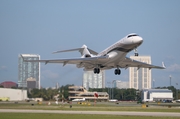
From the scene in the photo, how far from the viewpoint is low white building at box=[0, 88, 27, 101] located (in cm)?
12131

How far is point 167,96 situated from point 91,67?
4540 inches

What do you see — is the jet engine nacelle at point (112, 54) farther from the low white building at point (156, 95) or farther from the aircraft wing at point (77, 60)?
the low white building at point (156, 95)

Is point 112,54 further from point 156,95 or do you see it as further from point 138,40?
point 156,95

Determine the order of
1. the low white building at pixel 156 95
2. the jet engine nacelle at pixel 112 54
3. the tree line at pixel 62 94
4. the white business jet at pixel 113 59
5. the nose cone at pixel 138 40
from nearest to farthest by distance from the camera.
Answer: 1. the nose cone at pixel 138 40
2. the white business jet at pixel 113 59
3. the jet engine nacelle at pixel 112 54
4. the tree line at pixel 62 94
5. the low white building at pixel 156 95

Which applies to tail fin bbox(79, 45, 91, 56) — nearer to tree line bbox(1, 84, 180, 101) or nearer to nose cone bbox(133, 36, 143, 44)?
nose cone bbox(133, 36, 143, 44)

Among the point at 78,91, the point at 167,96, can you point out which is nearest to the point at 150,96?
the point at 167,96

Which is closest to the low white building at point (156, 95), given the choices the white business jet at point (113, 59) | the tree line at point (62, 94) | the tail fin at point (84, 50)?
the tree line at point (62, 94)

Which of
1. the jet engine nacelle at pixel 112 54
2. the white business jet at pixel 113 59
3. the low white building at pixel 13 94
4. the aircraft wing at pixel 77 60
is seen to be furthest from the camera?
the low white building at pixel 13 94

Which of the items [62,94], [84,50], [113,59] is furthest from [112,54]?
[62,94]

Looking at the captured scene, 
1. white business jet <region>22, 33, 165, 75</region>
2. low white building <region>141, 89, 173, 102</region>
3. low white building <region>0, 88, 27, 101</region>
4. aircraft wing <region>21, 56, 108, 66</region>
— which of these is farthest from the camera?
low white building <region>141, 89, 173, 102</region>

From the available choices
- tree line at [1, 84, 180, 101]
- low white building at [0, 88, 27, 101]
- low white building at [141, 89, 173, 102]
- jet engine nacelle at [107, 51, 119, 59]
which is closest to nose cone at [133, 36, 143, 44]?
jet engine nacelle at [107, 51, 119, 59]

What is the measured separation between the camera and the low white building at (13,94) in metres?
121

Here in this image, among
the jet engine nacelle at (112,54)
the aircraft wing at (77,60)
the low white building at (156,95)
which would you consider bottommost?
the low white building at (156,95)

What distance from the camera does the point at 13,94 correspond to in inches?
4916
